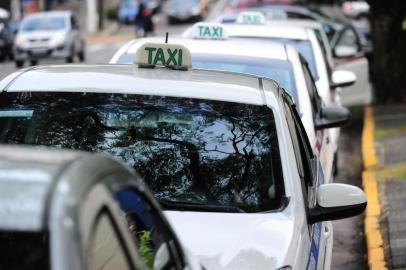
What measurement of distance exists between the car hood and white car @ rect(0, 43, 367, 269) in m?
0.07

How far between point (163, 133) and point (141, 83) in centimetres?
29

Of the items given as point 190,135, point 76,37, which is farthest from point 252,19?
point 76,37

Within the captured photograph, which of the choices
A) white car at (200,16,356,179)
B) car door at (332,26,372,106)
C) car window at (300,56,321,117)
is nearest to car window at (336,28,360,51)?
car door at (332,26,372,106)

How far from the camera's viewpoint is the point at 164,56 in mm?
5527

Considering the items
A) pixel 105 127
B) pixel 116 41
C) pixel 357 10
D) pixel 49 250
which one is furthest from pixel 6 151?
pixel 357 10

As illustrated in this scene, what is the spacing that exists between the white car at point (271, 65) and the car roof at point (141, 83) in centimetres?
206

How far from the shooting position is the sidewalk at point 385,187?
307 inches

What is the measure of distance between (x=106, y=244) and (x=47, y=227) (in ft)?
2.11

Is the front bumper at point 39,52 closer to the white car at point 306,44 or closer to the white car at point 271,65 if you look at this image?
the white car at point 306,44

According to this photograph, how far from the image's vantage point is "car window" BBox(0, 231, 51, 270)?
8.16 feet

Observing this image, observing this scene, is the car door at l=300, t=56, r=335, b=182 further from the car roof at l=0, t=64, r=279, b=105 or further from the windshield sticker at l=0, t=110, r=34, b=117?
the windshield sticker at l=0, t=110, r=34, b=117

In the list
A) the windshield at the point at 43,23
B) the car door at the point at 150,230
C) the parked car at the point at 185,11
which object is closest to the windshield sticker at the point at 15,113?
the car door at the point at 150,230

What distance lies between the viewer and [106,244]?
118 inches

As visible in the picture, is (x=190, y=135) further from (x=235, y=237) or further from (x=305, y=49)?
(x=305, y=49)
